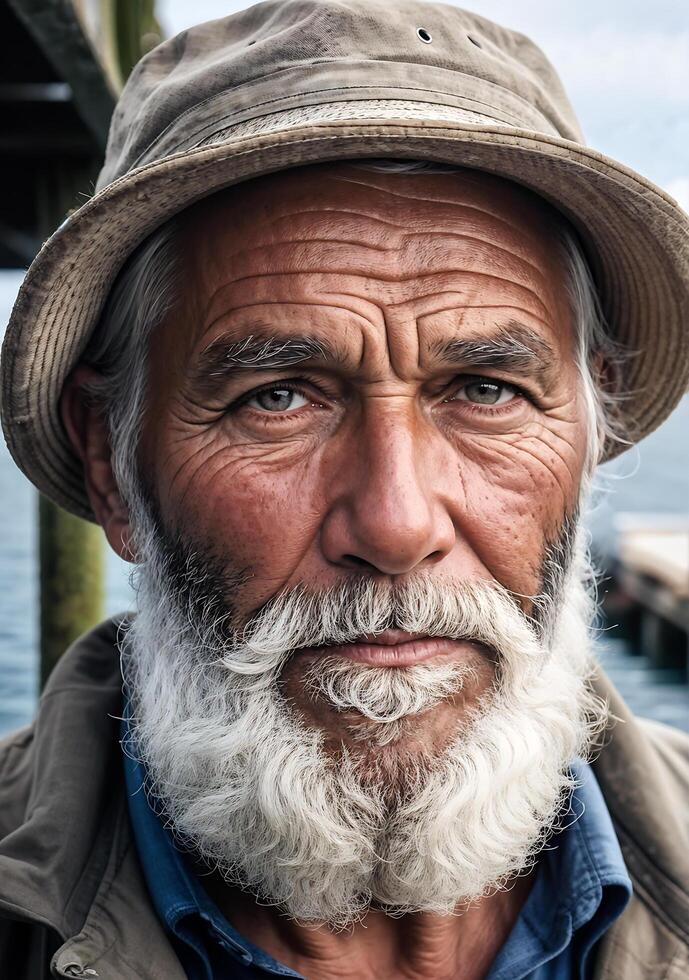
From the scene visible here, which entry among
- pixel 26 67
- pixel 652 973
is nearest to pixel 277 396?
pixel 652 973

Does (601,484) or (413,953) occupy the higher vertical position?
(601,484)

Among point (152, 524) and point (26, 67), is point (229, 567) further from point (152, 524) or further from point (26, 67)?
point (26, 67)

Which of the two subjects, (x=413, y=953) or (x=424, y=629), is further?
(x=413, y=953)

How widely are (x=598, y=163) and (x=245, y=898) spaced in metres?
1.44

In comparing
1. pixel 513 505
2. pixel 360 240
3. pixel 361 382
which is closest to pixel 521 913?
pixel 513 505

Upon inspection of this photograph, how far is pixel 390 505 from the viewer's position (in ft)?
5.19

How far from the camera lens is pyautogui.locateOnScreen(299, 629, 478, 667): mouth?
166 cm

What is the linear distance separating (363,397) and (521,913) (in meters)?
1.01

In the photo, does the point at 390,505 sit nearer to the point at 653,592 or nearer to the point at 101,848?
the point at 101,848

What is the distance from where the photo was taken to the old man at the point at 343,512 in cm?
165

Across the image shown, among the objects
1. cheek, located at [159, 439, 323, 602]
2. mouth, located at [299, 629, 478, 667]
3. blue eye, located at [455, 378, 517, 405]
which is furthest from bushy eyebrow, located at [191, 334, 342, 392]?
mouth, located at [299, 629, 478, 667]

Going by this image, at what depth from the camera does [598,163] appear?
1.64 metres

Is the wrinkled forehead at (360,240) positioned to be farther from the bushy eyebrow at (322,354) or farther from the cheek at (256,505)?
the cheek at (256,505)

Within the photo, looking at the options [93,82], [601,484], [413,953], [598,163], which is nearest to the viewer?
[598,163]
